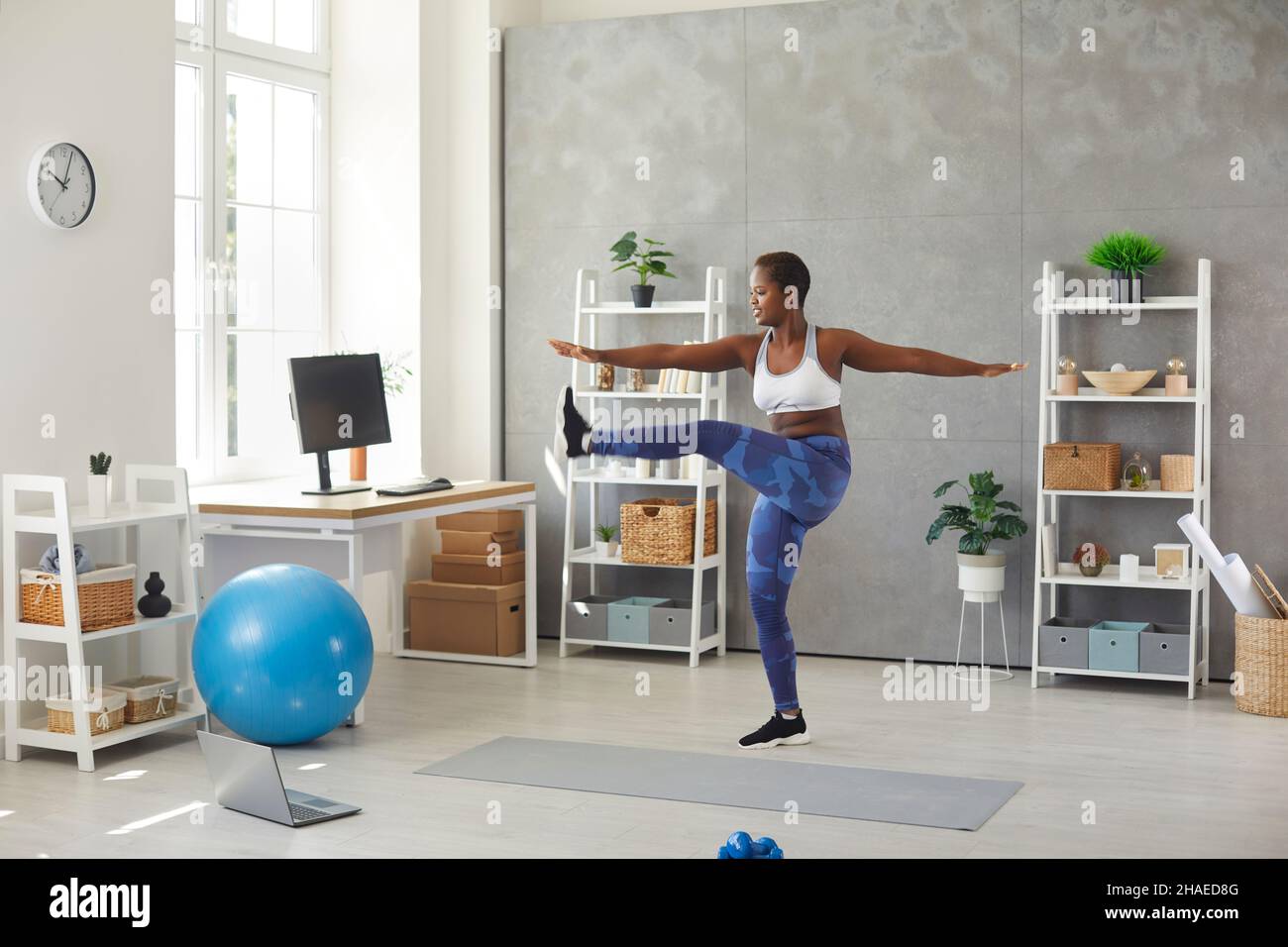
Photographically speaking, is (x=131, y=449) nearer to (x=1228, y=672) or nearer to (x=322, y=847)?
(x=322, y=847)

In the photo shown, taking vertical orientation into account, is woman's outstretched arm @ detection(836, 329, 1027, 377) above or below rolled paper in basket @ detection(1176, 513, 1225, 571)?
above

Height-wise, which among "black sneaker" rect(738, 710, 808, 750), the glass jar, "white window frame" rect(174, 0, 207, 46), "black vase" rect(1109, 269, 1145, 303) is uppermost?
"white window frame" rect(174, 0, 207, 46)

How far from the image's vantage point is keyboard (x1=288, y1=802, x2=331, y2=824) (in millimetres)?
4270

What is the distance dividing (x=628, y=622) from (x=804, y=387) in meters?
2.20

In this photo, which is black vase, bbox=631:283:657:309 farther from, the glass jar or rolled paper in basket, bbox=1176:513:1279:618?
rolled paper in basket, bbox=1176:513:1279:618

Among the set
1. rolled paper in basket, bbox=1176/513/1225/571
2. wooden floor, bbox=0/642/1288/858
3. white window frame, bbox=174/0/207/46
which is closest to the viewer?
wooden floor, bbox=0/642/1288/858

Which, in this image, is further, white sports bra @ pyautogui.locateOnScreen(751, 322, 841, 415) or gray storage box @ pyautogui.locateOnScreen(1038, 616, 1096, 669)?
gray storage box @ pyautogui.locateOnScreen(1038, 616, 1096, 669)

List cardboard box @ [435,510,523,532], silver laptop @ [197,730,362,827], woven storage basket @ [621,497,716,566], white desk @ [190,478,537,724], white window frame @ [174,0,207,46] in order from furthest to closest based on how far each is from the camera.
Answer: cardboard box @ [435,510,523,532], woven storage basket @ [621,497,716,566], white window frame @ [174,0,207,46], white desk @ [190,478,537,724], silver laptop @ [197,730,362,827]

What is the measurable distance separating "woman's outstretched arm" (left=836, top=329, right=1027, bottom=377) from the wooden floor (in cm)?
130

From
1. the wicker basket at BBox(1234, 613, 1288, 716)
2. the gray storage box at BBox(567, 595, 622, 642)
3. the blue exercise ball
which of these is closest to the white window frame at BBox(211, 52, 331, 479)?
the gray storage box at BBox(567, 595, 622, 642)

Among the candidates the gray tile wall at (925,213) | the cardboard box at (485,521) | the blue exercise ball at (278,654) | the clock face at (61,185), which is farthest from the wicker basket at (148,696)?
the gray tile wall at (925,213)

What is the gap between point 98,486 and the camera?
16.3ft

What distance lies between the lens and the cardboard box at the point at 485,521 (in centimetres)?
688

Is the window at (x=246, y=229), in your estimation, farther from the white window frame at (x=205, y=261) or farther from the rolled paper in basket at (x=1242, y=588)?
the rolled paper in basket at (x=1242, y=588)
